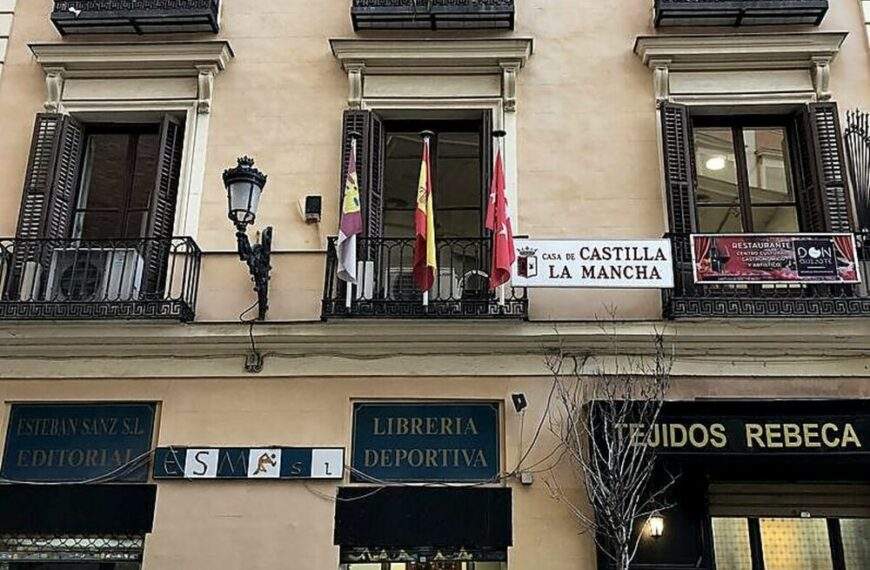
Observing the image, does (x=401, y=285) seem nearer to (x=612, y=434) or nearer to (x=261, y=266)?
(x=261, y=266)

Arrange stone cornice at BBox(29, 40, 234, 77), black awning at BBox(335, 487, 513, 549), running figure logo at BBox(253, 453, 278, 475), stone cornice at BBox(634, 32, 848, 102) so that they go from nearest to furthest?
black awning at BBox(335, 487, 513, 549) < running figure logo at BBox(253, 453, 278, 475) < stone cornice at BBox(634, 32, 848, 102) < stone cornice at BBox(29, 40, 234, 77)

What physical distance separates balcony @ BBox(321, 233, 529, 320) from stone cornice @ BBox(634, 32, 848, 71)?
3.06 meters

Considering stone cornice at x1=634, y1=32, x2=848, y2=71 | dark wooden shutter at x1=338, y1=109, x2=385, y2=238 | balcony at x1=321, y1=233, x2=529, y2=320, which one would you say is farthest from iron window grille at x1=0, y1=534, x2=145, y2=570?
stone cornice at x1=634, y1=32, x2=848, y2=71

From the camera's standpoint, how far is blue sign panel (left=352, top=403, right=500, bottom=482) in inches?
344

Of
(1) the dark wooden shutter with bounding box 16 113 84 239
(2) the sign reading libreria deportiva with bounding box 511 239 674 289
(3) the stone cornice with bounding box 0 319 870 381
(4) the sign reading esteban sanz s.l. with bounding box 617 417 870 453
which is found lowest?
(4) the sign reading esteban sanz s.l. with bounding box 617 417 870 453

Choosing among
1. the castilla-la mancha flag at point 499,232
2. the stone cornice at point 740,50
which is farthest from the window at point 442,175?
the stone cornice at point 740,50

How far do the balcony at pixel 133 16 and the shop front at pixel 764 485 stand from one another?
6.75 metres

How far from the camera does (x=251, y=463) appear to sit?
28.4ft

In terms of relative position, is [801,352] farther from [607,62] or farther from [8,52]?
[8,52]

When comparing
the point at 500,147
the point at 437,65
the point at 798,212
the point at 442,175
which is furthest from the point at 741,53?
the point at 442,175

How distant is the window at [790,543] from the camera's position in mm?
8570

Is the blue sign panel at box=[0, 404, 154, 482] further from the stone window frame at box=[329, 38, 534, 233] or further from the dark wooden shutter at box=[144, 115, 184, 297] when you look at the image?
the stone window frame at box=[329, 38, 534, 233]

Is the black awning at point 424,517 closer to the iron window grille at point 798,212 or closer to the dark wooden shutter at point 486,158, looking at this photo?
the iron window grille at point 798,212

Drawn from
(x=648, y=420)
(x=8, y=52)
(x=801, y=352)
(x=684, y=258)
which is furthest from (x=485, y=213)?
(x=8, y=52)
